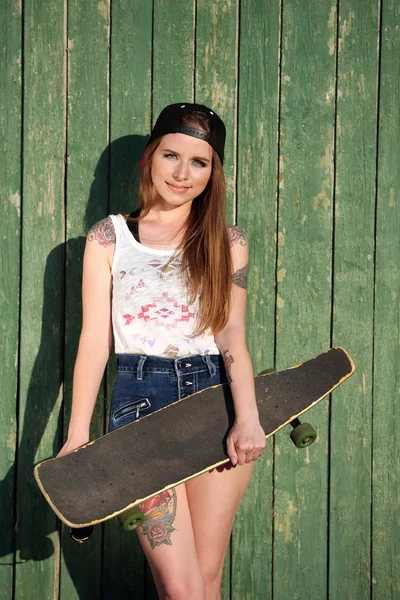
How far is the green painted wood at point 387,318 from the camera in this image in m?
2.93

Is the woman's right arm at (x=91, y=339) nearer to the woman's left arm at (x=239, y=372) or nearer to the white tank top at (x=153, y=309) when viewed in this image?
the white tank top at (x=153, y=309)

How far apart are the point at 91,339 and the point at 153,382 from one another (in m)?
0.26

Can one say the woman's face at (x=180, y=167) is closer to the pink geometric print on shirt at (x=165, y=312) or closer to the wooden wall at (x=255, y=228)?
the pink geometric print on shirt at (x=165, y=312)

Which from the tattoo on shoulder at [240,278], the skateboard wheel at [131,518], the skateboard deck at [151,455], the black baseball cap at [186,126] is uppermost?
the black baseball cap at [186,126]

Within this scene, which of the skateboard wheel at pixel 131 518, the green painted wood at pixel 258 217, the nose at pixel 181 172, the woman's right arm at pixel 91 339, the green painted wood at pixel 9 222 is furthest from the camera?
the green painted wood at pixel 258 217

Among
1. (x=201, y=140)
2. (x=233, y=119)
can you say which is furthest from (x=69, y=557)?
(x=233, y=119)

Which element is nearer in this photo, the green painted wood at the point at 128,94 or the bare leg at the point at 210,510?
the bare leg at the point at 210,510

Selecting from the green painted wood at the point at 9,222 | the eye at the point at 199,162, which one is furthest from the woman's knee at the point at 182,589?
the eye at the point at 199,162

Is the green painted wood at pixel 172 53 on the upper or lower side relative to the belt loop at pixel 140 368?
upper

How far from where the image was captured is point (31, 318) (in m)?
2.76

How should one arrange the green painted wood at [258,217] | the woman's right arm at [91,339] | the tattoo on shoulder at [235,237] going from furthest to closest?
the green painted wood at [258,217] < the tattoo on shoulder at [235,237] < the woman's right arm at [91,339]

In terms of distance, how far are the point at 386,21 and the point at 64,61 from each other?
1407mm

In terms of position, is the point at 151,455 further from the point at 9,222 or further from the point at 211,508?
the point at 9,222

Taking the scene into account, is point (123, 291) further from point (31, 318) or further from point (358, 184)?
point (358, 184)
